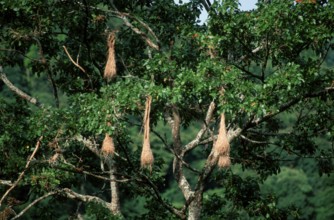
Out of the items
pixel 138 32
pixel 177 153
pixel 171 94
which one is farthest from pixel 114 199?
pixel 171 94

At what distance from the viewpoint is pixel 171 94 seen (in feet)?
33.3

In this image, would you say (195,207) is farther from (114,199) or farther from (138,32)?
(138,32)

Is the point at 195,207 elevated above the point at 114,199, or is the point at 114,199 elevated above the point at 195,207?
the point at 114,199

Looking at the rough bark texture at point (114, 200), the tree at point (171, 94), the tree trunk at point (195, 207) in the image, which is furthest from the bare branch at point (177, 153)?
the rough bark texture at point (114, 200)

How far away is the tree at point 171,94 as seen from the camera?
10062 mm

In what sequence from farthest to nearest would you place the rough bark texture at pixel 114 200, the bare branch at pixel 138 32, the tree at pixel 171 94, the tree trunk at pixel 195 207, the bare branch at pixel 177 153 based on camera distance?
the rough bark texture at pixel 114 200, the bare branch at pixel 138 32, the bare branch at pixel 177 153, the tree trunk at pixel 195 207, the tree at pixel 171 94

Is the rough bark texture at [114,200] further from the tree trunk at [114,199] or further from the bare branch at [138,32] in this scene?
the bare branch at [138,32]

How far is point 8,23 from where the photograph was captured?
1318 cm

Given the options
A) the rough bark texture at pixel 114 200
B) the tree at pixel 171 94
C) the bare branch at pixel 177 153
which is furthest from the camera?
the rough bark texture at pixel 114 200

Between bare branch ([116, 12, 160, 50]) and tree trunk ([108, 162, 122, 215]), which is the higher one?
bare branch ([116, 12, 160, 50])

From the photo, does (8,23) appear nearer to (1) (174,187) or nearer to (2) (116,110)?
(2) (116,110)

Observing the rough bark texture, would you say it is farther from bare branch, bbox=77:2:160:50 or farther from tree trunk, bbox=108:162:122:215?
bare branch, bbox=77:2:160:50

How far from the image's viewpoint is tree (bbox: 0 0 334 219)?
1006 cm

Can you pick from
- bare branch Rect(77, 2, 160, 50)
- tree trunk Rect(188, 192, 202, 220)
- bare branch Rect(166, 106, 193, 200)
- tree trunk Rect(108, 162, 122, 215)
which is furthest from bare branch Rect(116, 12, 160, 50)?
tree trunk Rect(188, 192, 202, 220)
